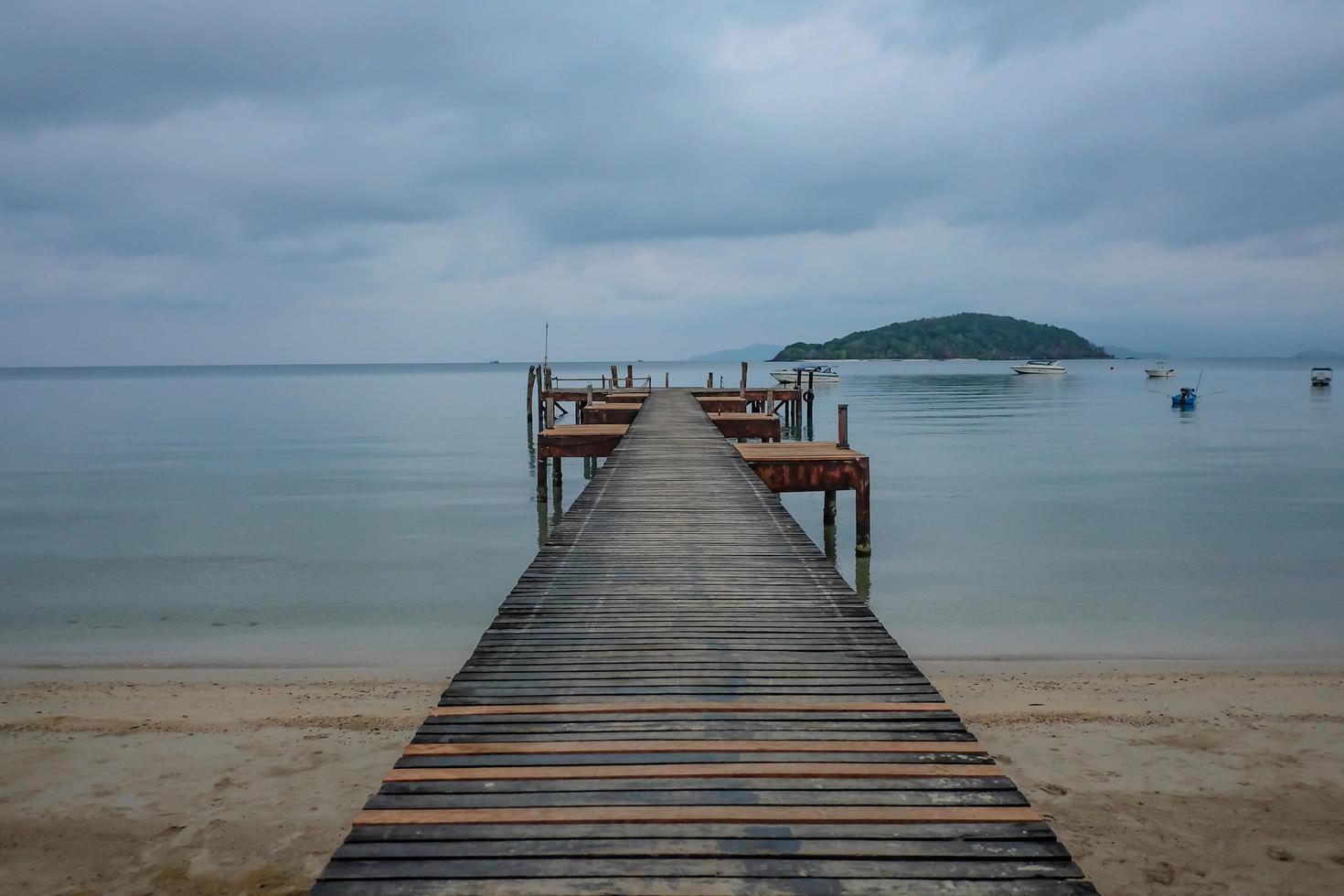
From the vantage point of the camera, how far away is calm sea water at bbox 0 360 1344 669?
10.6 meters

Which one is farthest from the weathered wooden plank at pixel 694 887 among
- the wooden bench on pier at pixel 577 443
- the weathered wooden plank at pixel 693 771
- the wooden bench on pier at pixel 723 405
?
the wooden bench on pier at pixel 723 405

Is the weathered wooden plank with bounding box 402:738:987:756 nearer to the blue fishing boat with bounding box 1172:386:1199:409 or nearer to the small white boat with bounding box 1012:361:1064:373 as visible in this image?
the blue fishing boat with bounding box 1172:386:1199:409

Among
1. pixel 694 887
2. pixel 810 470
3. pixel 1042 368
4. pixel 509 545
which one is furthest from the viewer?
pixel 1042 368

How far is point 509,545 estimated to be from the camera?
53.5 feet

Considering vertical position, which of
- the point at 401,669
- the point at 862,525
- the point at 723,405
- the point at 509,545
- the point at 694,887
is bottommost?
the point at 401,669

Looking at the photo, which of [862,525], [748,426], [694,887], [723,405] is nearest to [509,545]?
[748,426]

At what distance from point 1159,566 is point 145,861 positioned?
45.1ft

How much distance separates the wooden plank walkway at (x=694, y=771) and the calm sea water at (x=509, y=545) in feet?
16.5

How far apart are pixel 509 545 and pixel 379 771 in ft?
31.8

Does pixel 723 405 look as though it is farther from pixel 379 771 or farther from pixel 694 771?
pixel 694 771

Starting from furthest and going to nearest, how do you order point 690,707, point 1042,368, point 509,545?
1. point 1042,368
2. point 509,545
3. point 690,707

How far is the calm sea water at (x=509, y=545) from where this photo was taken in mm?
10617

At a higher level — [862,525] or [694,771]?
[694,771]

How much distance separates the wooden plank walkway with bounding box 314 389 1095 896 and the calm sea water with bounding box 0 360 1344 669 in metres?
5.02
